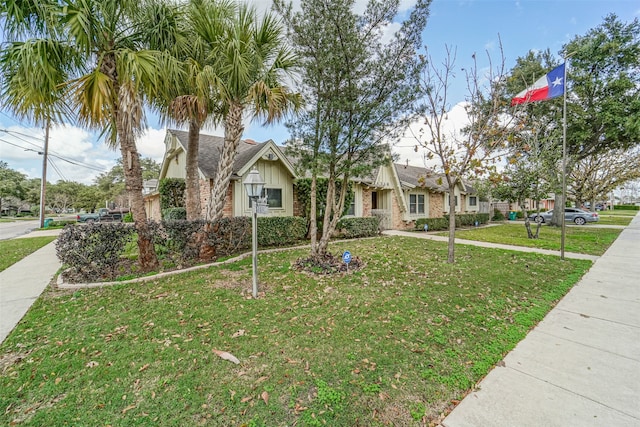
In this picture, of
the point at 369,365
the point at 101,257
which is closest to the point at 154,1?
the point at 101,257

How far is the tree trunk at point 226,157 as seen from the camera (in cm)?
793

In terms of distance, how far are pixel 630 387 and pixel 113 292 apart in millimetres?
8062

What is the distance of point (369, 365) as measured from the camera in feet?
10.5

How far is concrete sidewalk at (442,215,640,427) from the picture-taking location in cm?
249

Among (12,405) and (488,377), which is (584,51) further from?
(12,405)

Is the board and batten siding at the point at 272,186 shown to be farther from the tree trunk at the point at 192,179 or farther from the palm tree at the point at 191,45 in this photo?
the palm tree at the point at 191,45

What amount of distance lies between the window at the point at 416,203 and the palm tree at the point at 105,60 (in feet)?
53.2

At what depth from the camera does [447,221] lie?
18891mm

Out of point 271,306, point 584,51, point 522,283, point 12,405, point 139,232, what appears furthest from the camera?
point 584,51

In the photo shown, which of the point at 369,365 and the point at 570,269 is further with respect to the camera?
the point at 570,269

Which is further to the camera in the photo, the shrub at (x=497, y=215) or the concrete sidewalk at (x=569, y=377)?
the shrub at (x=497, y=215)

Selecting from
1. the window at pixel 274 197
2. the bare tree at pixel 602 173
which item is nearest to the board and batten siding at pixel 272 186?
the window at pixel 274 197

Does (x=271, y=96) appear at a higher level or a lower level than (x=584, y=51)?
lower

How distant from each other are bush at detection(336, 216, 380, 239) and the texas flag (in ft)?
25.2
